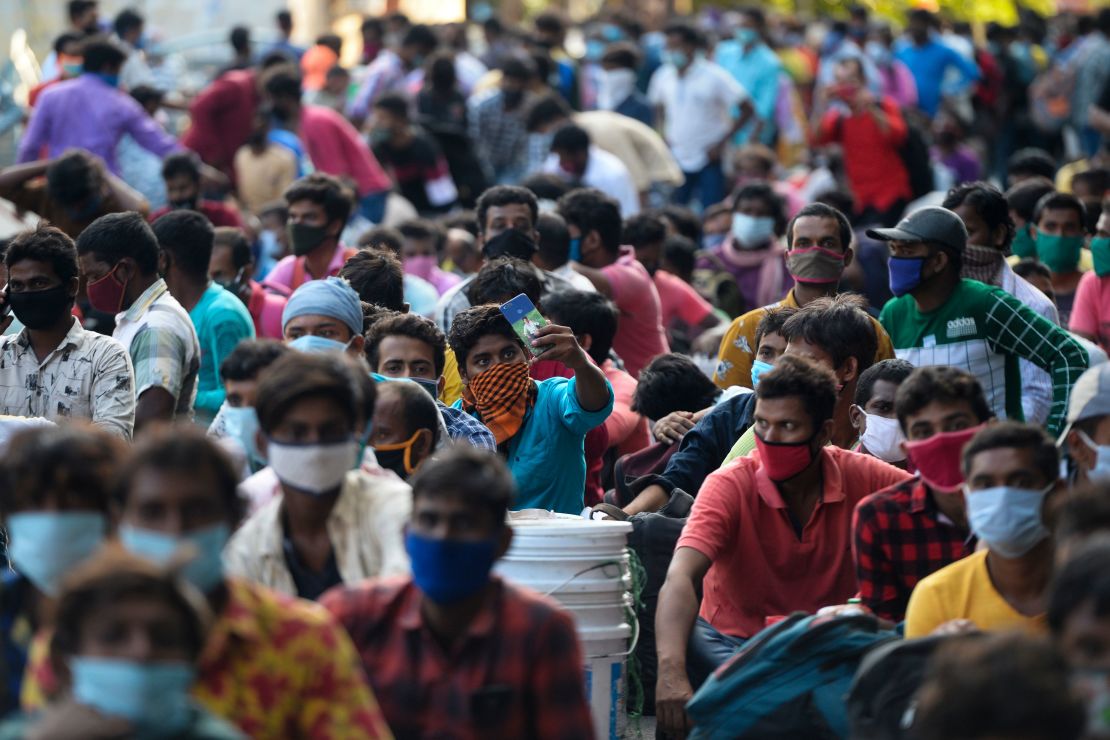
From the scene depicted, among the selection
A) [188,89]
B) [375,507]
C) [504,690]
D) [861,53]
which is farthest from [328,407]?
[861,53]

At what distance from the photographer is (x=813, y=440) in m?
6.17

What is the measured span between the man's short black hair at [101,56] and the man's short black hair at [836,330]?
728cm

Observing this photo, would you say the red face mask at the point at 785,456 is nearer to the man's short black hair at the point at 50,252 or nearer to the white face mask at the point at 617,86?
the man's short black hair at the point at 50,252

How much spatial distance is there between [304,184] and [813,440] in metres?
4.31

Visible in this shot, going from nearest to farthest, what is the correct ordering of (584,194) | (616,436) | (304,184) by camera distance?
(616,436) → (304,184) → (584,194)

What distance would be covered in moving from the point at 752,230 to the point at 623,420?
4.38m

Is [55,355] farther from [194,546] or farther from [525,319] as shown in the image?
[194,546]

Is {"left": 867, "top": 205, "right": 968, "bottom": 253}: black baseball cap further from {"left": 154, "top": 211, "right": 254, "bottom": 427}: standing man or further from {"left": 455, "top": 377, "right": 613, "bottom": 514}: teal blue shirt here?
{"left": 154, "top": 211, "right": 254, "bottom": 427}: standing man

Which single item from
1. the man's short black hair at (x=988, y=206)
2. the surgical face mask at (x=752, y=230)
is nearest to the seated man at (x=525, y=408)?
the man's short black hair at (x=988, y=206)

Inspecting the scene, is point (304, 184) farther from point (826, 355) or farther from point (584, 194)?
point (826, 355)

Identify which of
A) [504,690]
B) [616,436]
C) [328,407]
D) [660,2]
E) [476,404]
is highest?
[328,407]

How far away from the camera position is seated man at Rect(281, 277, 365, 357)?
6891mm

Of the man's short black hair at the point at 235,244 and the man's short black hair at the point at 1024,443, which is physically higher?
the man's short black hair at the point at 1024,443

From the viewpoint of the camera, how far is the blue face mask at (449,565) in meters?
4.31
